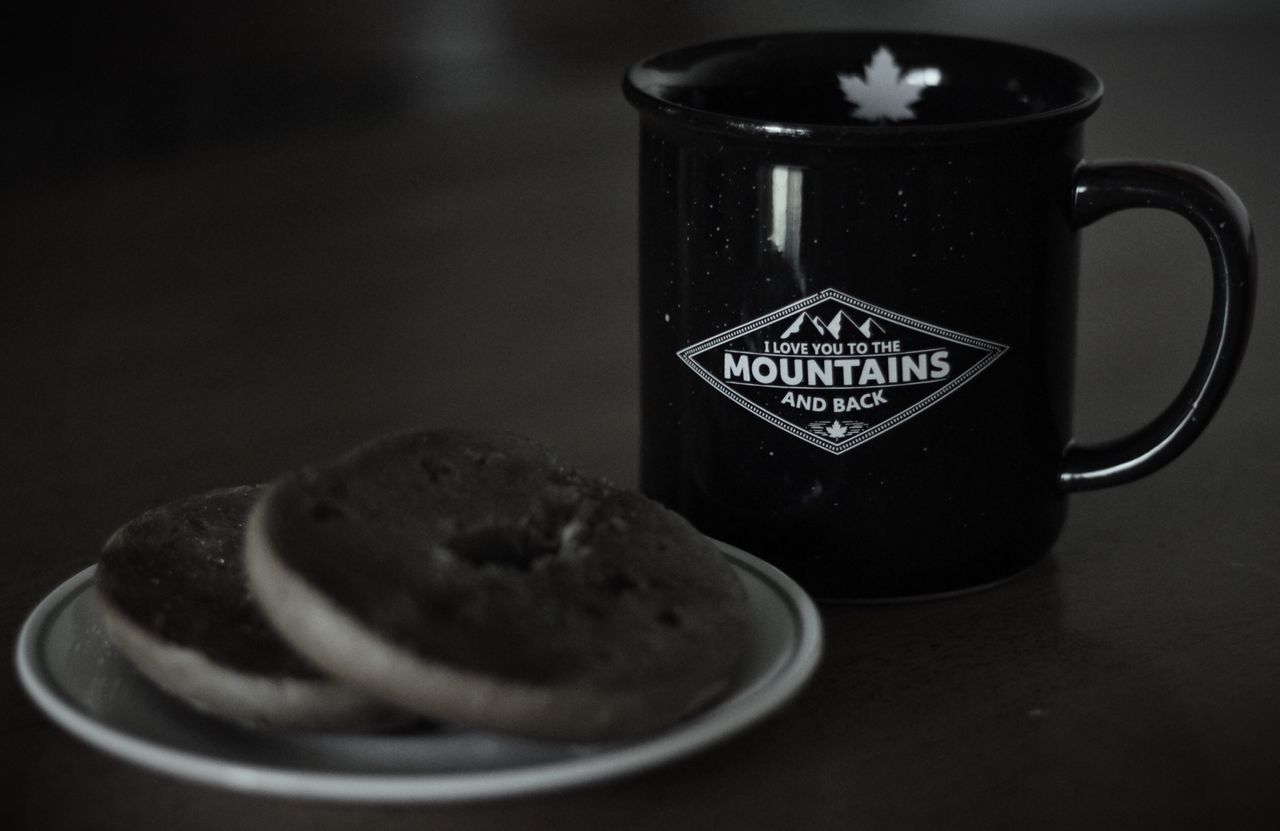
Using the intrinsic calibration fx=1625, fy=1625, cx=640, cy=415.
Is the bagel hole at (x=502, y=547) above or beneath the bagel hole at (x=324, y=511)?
beneath

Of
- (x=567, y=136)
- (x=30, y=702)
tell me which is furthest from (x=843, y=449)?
(x=567, y=136)

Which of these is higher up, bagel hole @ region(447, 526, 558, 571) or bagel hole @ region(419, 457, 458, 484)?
bagel hole @ region(419, 457, 458, 484)

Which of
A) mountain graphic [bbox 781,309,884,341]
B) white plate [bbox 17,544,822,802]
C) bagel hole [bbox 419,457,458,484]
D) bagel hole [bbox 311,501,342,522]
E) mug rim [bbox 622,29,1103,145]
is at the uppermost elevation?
mug rim [bbox 622,29,1103,145]

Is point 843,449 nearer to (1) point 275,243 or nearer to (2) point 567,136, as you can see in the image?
(1) point 275,243

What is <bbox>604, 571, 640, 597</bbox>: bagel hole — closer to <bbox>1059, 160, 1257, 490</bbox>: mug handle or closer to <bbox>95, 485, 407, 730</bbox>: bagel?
<bbox>95, 485, 407, 730</bbox>: bagel

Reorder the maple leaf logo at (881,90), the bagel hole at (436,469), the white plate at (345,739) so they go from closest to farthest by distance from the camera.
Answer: the white plate at (345,739) → the bagel hole at (436,469) → the maple leaf logo at (881,90)

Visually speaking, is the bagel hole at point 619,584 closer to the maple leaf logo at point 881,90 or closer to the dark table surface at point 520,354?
the dark table surface at point 520,354

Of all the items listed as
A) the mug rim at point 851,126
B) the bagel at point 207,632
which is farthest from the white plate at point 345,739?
the mug rim at point 851,126

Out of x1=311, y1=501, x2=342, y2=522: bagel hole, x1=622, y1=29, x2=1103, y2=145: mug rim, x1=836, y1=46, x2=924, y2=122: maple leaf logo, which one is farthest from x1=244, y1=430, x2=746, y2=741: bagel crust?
x1=836, y1=46, x2=924, y2=122: maple leaf logo

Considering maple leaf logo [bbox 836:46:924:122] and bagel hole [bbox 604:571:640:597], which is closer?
bagel hole [bbox 604:571:640:597]
